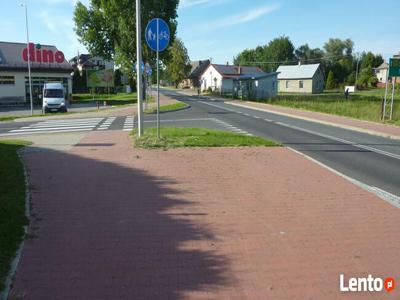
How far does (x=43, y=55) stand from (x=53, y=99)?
18.0 m

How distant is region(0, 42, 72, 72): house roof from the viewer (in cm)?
4497

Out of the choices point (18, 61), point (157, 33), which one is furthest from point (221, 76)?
point (157, 33)

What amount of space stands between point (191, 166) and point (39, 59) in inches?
1663

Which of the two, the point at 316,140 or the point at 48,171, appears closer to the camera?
the point at 48,171

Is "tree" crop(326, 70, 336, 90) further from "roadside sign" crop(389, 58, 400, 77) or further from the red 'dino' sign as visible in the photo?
"roadside sign" crop(389, 58, 400, 77)

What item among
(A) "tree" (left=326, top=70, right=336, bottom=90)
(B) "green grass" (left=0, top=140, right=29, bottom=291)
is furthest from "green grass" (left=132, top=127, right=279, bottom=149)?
(A) "tree" (left=326, top=70, right=336, bottom=90)

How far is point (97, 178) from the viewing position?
8.50 m

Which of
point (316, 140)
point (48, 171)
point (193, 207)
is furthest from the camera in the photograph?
point (316, 140)

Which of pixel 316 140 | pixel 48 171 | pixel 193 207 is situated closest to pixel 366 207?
pixel 193 207

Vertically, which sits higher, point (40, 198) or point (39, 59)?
point (39, 59)

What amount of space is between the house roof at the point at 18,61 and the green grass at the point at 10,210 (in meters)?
38.9

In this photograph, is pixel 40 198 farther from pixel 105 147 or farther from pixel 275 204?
pixel 105 147

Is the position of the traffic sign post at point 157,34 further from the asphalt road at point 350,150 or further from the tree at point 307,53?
the tree at point 307,53

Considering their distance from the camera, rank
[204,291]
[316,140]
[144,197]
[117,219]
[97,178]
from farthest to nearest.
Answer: [316,140] < [97,178] < [144,197] < [117,219] < [204,291]
